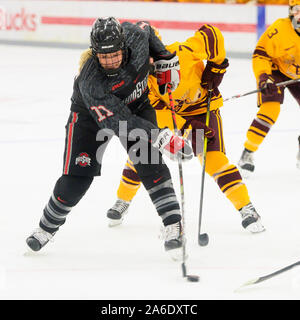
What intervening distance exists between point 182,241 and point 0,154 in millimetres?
2244

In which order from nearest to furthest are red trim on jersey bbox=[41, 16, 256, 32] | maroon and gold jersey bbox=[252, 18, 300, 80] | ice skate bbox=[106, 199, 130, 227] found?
1. ice skate bbox=[106, 199, 130, 227]
2. maroon and gold jersey bbox=[252, 18, 300, 80]
3. red trim on jersey bbox=[41, 16, 256, 32]

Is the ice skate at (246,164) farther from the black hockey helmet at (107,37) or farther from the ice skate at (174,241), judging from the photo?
the black hockey helmet at (107,37)

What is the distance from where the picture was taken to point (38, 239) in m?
2.89

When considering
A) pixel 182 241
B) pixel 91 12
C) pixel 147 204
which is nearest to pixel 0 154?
pixel 147 204

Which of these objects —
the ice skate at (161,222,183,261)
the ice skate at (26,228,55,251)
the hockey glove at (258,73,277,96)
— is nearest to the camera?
the ice skate at (161,222,183,261)

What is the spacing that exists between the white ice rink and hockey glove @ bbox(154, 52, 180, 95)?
2.26ft

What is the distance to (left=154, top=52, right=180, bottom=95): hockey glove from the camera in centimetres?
289

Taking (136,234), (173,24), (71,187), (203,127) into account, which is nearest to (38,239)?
(71,187)

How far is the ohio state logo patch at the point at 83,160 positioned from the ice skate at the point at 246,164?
1.54 meters

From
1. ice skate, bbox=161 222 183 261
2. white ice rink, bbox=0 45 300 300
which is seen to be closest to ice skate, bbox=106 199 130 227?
white ice rink, bbox=0 45 300 300

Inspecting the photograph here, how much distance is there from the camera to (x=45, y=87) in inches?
274

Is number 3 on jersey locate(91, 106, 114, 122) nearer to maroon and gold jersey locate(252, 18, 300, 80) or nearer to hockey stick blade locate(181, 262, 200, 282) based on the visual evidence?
hockey stick blade locate(181, 262, 200, 282)

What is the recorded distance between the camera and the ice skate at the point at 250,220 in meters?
3.12

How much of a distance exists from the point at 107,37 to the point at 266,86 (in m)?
1.42
